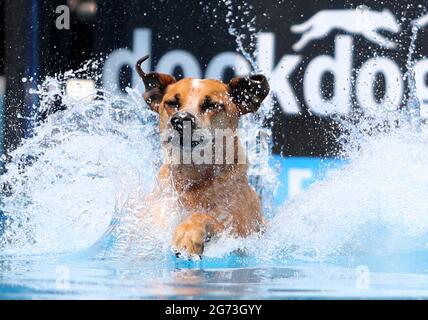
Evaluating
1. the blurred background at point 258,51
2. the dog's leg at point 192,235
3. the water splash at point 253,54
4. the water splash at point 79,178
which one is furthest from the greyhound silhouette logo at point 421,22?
the dog's leg at point 192,235

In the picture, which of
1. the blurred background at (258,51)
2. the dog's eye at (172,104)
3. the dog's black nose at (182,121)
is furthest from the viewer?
the blurred background at (258,51)

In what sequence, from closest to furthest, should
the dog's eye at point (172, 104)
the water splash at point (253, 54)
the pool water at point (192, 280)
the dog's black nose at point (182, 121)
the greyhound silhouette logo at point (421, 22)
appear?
the pool water at point (192, 280)
the dog's black nose at point (182, 121)
the dog's eye at point (172, 104)
the water splash at point (253, 54)
the greyhound silhouette logo at point (421, 22)

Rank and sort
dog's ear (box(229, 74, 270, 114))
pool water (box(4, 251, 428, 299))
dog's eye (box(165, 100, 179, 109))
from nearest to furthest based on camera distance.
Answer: pool water (box(4, 251, 428, 299)) → dog's eye (box(165, 100, 179, 109)) → dog's ear (box(229, 74, 270, 114))

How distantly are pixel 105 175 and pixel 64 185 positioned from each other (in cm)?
26

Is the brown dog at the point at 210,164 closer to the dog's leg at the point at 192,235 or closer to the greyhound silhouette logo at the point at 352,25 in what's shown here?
the dog's leg at the point at 192,235

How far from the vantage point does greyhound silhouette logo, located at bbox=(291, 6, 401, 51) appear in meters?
5.33

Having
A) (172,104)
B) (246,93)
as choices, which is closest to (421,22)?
(246,93)

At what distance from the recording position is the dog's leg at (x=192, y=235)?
2877 mm

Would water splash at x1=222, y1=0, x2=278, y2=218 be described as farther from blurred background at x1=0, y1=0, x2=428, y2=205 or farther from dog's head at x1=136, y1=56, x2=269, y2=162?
dog's head at x1=136, y1=56, x2=269, y2=162

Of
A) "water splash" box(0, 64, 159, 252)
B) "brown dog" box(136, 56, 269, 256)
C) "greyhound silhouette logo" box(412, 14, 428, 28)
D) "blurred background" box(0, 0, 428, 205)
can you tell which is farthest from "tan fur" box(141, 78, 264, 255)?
"greyhound silhouette logo" box(412, 14, 428, 28)

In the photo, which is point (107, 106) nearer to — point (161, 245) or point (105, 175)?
point (105, 175)

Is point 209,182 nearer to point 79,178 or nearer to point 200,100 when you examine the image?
point 200,100

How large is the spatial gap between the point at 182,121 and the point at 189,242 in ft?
1.98
